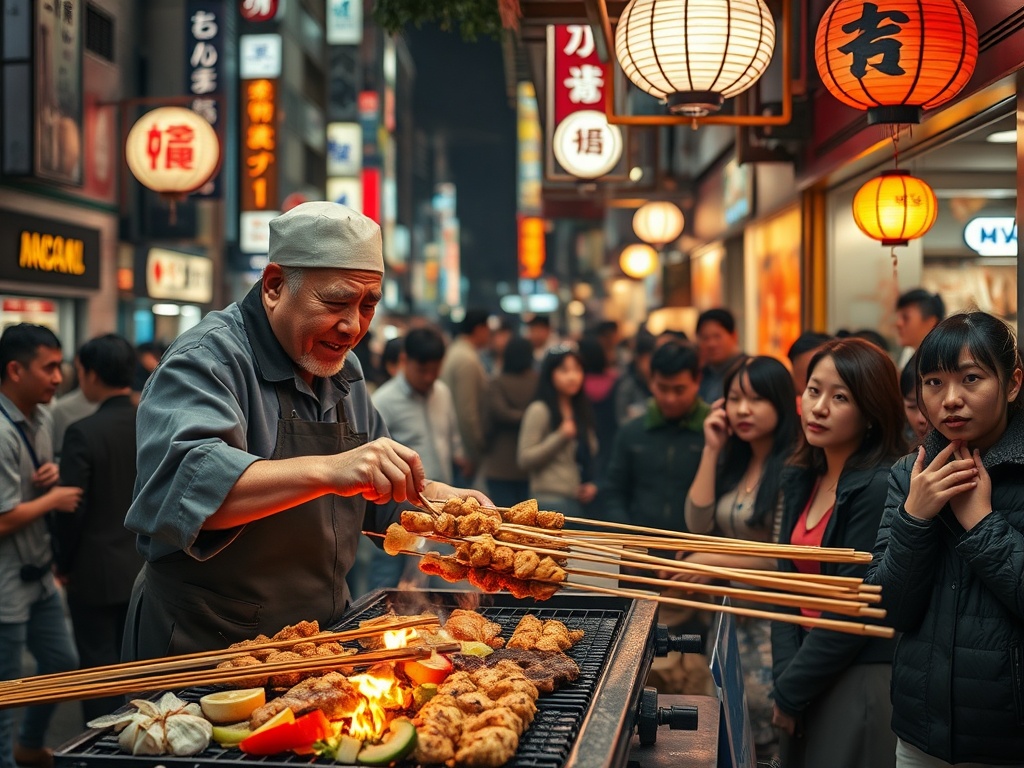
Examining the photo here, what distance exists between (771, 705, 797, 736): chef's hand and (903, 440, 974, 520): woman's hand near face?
1.37 meters

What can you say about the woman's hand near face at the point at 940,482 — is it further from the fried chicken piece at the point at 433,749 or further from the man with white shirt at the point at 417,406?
the man with white shirt at the point at 417,406

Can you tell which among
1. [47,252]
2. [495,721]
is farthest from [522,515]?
[47,252]

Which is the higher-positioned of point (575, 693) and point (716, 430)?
point (716, 430)

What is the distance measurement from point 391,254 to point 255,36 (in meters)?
29.9

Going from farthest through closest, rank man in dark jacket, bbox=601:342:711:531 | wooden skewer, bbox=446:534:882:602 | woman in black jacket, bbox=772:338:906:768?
man in dark jacket, bbox=601:342:711:531 < woman in black jacket, bbox=772:338:906:768 < wooden skewer, bbox=446:534:882:602

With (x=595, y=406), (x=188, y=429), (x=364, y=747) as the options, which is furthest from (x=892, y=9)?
(x=595, y=406)

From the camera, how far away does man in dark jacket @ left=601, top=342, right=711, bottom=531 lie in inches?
260

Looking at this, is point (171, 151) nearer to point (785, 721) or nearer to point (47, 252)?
point (47, 252)

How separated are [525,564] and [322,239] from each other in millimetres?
1195

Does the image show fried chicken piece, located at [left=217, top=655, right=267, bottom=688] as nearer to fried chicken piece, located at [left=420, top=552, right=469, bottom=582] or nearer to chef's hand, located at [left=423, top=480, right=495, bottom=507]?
fried chicken piece, located at [left=420, top=552, right=469, bottom=582]

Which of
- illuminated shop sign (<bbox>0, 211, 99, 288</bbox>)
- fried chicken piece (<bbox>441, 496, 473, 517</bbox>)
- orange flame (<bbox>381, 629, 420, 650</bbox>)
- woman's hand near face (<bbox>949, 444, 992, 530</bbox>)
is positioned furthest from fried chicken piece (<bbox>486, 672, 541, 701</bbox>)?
illuminated shop sign (<bbox>0, 211, 99, 288</bbox>)

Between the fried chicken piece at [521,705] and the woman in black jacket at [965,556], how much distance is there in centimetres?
137

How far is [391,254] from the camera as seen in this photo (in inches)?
1900

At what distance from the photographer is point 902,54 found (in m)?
5.04
